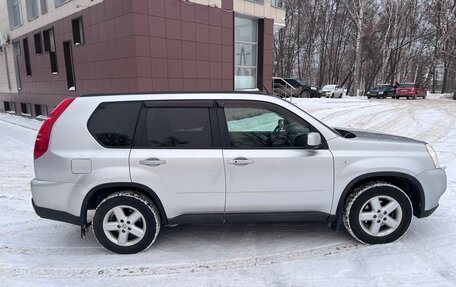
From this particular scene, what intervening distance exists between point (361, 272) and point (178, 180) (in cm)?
192

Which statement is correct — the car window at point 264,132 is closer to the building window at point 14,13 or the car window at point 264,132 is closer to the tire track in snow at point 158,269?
the tire track in snow at point 158,269

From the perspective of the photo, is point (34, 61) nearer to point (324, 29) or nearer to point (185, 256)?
point (185, 256)

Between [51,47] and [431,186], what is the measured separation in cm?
1844

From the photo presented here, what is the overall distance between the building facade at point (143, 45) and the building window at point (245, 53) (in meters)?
0.04

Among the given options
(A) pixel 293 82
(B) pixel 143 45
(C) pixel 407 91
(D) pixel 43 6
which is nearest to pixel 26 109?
(D) pixel 43 6

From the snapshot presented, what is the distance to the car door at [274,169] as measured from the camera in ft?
11.2

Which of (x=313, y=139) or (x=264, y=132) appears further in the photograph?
(x=264, y=132)

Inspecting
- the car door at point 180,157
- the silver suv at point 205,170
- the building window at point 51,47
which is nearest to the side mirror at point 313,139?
the silver suv at point 205,170

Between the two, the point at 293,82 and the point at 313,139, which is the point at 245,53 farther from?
the point at 313,139

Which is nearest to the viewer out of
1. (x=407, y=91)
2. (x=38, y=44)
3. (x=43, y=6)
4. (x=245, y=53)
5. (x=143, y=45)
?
(x=143, y=45)

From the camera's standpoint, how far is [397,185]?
3768 millimetres

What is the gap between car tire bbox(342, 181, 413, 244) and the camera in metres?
3.55

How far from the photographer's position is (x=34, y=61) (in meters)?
19.1

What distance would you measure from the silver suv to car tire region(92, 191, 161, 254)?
1 cm
